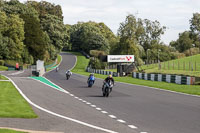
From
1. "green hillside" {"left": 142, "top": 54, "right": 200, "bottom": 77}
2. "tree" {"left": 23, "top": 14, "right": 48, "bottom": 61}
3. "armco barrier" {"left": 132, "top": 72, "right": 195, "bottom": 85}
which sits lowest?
"armco barrier" {"left": 132, "top": 72, "right": 195, "bottom": 85}

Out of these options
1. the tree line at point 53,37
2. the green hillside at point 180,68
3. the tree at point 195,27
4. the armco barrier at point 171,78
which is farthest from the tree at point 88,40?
the armco barrier at point 171,78

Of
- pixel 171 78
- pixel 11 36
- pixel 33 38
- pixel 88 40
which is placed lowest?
pixel 171 78

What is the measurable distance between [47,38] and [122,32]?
23.0 m

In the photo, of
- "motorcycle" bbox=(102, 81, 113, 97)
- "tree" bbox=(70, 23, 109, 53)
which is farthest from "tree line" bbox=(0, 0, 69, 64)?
"motorcycle" bbox=(102, 81, 113, 97)

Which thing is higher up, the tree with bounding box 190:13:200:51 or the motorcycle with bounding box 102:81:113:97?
the tree with bounding box 190:13:200:51

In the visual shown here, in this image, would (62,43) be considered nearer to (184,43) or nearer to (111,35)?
(184,43)

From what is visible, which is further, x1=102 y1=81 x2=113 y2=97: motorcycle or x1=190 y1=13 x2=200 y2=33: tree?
x1=190 y1=13 x2=200 y2=33: tree

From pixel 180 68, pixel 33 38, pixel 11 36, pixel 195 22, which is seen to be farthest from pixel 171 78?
pixel 195 22

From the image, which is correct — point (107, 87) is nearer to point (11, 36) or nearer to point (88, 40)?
point (11, 36)

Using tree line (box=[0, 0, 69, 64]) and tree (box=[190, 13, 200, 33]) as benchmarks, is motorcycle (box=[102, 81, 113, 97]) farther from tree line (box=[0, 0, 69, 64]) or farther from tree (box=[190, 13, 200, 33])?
tree (box=[190, 13, 200, 33])

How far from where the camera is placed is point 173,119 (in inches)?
467

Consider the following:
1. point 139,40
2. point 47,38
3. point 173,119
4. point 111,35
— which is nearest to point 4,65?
point 47,38

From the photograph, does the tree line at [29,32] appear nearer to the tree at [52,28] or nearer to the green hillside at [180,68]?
the tree at [52,28]

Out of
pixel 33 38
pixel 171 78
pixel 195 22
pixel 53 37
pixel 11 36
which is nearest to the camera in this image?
pixel 171 78
